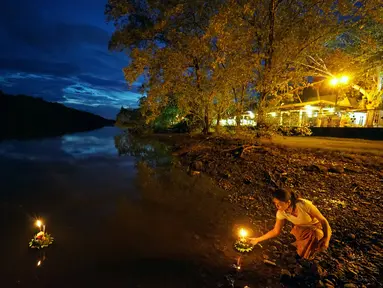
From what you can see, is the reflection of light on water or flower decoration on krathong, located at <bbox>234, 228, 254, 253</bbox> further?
the reflection of light on water

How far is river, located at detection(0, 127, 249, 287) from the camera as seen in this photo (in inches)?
154

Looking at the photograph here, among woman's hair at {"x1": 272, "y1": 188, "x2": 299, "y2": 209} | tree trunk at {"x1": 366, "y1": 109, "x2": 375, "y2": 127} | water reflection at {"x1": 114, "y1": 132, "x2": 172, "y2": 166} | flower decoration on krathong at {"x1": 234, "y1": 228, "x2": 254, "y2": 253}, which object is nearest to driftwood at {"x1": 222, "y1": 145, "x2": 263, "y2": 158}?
water reflection at {"x1": 114, "y1": 132, "x2": 172, "y2": 166}

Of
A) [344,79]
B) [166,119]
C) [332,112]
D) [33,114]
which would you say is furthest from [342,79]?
[33,114]

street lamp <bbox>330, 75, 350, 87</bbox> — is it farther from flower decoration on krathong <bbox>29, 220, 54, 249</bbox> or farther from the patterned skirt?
flower decoration on krathong <bbox>29, 220, 54, 249</bbox>

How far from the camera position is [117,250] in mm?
4707

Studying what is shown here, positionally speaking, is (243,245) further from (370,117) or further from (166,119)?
(166,119)

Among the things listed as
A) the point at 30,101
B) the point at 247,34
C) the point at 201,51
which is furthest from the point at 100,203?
the point at 30,101

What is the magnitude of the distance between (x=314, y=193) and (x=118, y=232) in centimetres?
627

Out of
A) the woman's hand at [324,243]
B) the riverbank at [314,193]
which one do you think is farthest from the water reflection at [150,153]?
the woman's hand at [324,243]

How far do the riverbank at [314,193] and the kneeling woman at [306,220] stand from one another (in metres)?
0.45

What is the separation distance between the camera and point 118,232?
18.0 ft

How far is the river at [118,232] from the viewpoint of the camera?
3.92 m

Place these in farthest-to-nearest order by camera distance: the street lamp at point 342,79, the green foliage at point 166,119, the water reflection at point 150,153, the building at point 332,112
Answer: the green foliage at point 166,119 → the building at point 332,112 → the street lamp at point 342,79 → the water reflection at point 150,153

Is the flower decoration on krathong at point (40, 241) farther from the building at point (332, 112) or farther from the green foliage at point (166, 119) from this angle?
the green foliage at point (166, 119)
